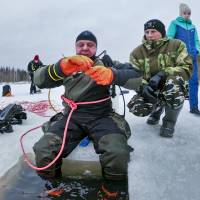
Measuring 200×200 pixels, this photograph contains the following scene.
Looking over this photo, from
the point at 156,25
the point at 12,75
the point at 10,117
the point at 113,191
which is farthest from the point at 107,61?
the point at 12,75

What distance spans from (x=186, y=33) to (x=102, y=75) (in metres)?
2.53

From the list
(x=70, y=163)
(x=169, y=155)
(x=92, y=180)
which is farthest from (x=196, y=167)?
(x=70, y=163)

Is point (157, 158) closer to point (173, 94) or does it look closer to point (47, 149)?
point (173, 94)

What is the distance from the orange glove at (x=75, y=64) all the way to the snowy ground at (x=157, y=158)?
2.66ft

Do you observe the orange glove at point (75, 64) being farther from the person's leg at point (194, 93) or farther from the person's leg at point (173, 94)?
the person's leg at point (194, 93)

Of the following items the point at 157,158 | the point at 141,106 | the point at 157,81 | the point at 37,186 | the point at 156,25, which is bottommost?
the point at 37,186

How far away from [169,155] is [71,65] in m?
1.31

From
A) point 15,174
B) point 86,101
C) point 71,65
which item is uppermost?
point 71,65

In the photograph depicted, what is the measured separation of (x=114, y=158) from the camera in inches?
136

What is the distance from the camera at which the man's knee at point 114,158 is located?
3.45 metres

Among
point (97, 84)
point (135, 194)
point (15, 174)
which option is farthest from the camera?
point (97, 84)

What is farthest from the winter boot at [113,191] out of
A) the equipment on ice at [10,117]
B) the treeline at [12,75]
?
the treeline at [12,75]

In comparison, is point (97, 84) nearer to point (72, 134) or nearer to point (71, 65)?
point (71, 65)

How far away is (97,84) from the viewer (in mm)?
3982
